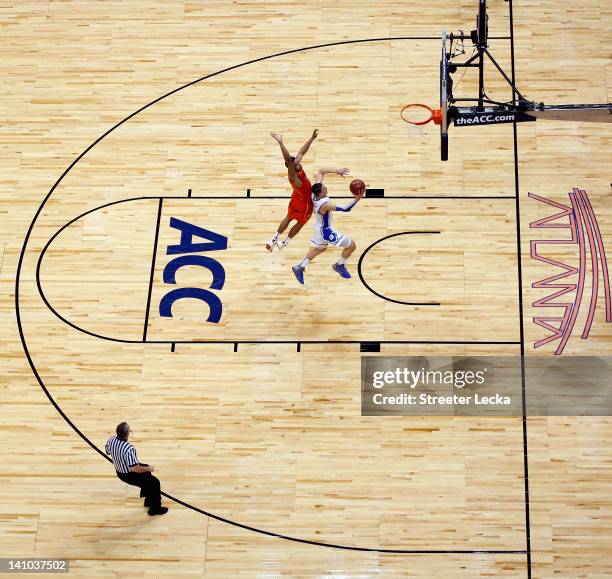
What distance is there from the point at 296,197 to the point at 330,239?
80 centimetres

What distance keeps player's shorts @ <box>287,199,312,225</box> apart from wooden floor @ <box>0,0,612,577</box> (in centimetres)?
81

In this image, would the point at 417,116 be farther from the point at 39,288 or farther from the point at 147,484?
the point at 147,484

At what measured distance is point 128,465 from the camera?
38.6ft

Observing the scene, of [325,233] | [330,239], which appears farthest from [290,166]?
[330,239]

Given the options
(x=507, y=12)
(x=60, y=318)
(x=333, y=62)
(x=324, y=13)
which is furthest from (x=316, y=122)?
(x=60, y=318)

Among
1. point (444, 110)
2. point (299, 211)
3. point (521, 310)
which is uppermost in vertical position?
point (444, 110)

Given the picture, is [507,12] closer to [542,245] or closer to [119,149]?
[542,245]

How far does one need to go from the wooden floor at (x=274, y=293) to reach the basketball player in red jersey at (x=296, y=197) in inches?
16.0

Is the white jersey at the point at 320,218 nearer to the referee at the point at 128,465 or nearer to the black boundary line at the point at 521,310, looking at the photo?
the black boundary line at the point at 521,310

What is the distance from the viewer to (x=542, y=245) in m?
14.1

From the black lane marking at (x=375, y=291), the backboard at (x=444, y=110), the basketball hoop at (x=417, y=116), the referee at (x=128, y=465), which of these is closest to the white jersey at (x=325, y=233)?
the black lane marking at (x=375, y=291)

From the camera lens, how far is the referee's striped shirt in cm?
1173

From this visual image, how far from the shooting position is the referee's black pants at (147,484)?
39.0 ft

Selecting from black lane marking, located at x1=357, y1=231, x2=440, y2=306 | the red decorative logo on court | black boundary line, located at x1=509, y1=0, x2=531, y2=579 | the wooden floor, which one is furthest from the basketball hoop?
the red decorative logo on court
